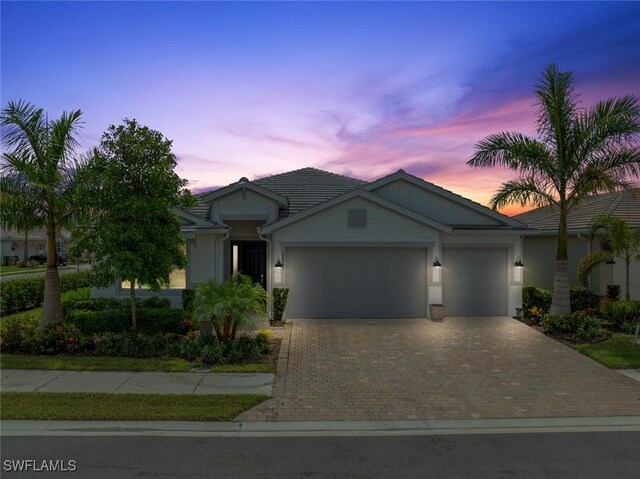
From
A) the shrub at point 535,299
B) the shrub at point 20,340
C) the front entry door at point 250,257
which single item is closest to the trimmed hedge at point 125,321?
the shrub at point 20,340

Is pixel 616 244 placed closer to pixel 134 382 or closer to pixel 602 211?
pixel 602 211

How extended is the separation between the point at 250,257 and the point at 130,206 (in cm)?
742

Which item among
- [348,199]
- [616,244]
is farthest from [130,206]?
[616,244]

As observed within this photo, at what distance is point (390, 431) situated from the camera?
6.07m

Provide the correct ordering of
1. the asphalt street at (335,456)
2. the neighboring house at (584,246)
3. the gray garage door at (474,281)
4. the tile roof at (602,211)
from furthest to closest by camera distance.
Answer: the tile roof at (602,211) < the neighboring house at (584,246) < the gray garage door at (474,281) < the asphalt street at (335,456)

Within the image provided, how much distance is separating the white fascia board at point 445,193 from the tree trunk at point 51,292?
999 cm

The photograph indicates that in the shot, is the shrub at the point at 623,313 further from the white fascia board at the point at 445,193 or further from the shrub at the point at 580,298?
the white fascia board at the point at 445,193

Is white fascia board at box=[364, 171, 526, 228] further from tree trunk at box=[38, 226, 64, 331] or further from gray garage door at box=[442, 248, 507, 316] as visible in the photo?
tree trunk at box=[38, 226, 64, 331]

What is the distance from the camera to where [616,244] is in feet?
43.2

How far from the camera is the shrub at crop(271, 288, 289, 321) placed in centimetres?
1345

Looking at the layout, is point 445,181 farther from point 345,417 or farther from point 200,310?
point 345,417

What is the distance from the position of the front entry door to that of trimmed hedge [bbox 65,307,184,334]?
18.7ft

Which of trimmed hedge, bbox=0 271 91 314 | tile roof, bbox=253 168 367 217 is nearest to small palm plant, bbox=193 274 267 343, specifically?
tile roof, bbox=253 168 367 217

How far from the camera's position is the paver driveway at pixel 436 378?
6.80 m
